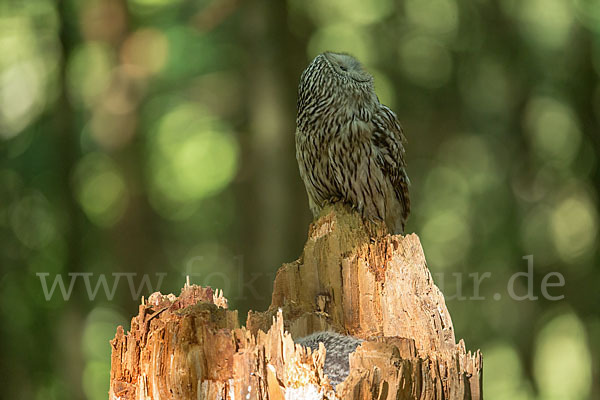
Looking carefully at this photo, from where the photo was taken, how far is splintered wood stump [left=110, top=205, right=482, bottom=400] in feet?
6.37

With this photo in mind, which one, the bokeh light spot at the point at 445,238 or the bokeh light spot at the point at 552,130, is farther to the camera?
the bokeh light spot at the point at 552,130

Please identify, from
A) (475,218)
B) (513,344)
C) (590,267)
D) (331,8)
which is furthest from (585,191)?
(331,8)

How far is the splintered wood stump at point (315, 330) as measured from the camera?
1.94 metres

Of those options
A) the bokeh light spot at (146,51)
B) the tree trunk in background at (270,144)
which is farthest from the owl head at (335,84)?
the bokeh light spot at (146,51)

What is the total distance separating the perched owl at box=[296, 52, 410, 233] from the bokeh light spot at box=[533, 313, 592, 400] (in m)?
3.12

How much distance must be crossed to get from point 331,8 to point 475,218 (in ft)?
8.18

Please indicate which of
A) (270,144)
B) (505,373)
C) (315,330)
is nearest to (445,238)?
(505,373)

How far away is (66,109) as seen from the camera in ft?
18.9

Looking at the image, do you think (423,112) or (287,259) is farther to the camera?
(423,112)

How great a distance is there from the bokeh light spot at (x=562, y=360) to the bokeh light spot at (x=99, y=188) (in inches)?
170

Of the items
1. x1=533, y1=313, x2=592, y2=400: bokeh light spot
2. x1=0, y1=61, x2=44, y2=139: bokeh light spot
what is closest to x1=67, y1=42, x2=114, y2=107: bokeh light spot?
x1=0, y1=61, x2=44, y2=139: bokeh light spot

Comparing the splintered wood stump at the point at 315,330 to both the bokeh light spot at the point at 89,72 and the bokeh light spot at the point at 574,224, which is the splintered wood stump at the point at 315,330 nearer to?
the bokeh light spot at the point at 89,72

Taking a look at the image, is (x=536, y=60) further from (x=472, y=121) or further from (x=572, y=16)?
(x=472, y=121)

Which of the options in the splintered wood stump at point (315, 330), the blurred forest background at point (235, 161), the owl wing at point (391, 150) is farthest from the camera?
the blurred forest background at point (235, 161)
